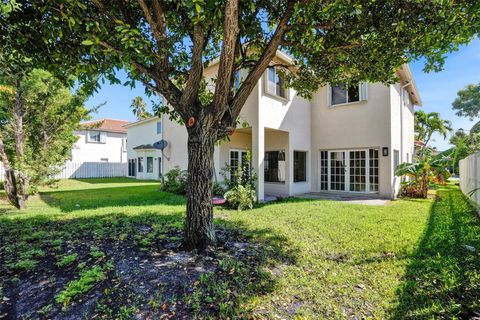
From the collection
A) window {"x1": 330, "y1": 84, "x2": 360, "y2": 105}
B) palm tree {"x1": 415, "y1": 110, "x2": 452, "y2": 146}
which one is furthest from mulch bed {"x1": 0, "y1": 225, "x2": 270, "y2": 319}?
palm tree {"x1": 415, "y1": 110, "x2": 452, "y2": 146}

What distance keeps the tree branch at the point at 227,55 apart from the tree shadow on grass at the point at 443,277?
429 cm

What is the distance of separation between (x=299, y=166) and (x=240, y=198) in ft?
18.6

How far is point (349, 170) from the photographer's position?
45.1 ft

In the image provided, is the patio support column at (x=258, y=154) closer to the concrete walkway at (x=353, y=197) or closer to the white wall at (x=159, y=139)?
the concrete walkway at (x=353, y=197)

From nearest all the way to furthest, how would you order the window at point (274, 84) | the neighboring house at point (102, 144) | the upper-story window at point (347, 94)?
1. the window at point (274, 84)
2. the upper-story window at point (347, 94)
3. the neighboring house at point (102, 144)

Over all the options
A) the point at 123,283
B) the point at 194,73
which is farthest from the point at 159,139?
the point at 123,283

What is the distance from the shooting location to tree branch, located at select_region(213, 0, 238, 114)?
13.4 ft

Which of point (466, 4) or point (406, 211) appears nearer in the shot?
point (466, 4)

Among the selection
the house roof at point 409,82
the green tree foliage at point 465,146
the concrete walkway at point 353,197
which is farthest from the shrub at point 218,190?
the house roof at point 409,82

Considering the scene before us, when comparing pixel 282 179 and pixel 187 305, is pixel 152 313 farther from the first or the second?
pixel 282 179

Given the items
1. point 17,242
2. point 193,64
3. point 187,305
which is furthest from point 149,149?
point 187,305

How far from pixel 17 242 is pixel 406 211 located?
11.6 metres

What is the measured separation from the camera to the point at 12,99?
500 inches

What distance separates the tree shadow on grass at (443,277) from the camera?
10.7ft
